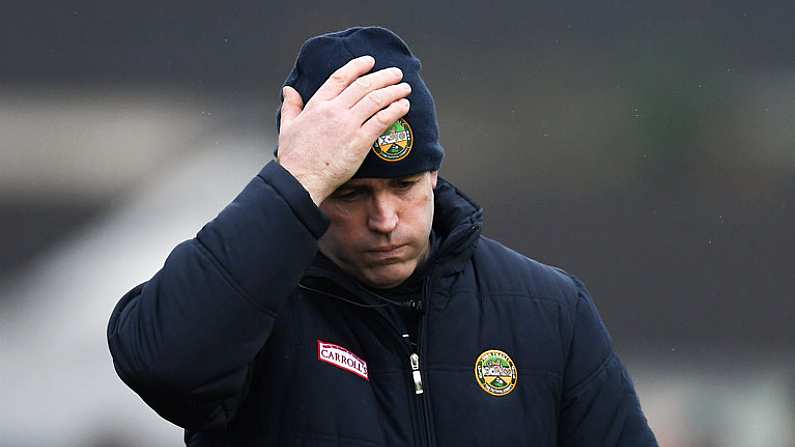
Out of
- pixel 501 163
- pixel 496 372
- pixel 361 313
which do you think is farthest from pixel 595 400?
pixel 501 163

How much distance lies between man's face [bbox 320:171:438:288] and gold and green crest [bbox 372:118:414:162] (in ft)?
0.15

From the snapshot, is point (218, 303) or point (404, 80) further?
point (404, 80)

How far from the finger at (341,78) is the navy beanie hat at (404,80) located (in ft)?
0.15

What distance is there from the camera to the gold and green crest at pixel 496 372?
1784 mm

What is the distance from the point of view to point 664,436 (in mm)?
3301

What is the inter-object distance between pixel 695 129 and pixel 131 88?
1639mm

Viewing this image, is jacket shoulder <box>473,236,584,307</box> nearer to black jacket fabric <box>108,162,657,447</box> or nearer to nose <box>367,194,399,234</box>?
black jacket fabric <box>108,162,657,447</box>

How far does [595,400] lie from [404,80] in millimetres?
608

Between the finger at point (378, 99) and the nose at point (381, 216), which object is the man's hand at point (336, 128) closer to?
the finger at point (378, 99)

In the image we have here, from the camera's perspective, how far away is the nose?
1777mm

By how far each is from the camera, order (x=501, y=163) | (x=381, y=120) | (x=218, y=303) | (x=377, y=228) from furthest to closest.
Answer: (x=501, y=163), (x=377, y=228), (x=381, y=120), (x=218, y=303)

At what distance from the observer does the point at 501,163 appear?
3250 millimetres

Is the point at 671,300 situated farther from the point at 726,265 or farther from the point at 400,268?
the point at 400,268

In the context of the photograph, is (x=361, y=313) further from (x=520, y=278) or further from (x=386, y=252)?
(x=520, y=278)
